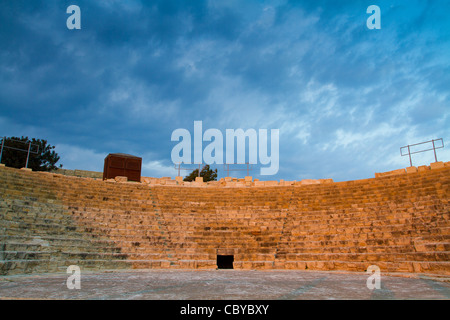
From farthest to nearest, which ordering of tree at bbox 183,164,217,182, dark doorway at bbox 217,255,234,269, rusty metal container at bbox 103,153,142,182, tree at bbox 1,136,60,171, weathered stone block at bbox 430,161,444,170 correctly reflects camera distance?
tree at bbox 183,164,217,182 < tree at bbox 1,136,60,171 < rusty metal container at bbox 103,153,142,182 < weathered stone block at bbox 430,161,444,170 < dark doorway at bbox 217,255,234,269

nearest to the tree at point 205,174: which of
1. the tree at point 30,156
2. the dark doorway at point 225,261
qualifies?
the tree at point 30,156

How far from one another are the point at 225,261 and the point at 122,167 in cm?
1160

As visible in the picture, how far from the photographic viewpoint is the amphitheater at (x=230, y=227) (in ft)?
27.1

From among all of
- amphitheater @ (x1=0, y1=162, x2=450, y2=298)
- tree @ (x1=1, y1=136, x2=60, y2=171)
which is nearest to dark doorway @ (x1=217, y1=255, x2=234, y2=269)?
amphitheater @ (x1=0, y1=162, x2=450, y2=298)

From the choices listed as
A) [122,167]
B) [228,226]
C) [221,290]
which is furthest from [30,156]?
[221,290]

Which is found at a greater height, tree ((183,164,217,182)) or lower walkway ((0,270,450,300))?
tree ((183,164,217,182))

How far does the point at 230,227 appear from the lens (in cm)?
1202

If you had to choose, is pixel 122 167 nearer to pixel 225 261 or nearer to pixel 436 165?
pixel 225 261

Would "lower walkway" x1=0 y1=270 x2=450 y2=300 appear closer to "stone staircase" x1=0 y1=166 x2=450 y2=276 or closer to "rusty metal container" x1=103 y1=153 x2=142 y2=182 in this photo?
"stone staircase" x1=0 y1=166 x2=450 y2=276

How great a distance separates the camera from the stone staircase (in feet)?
27.4

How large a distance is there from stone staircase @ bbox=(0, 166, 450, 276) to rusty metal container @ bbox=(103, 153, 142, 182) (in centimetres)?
427
